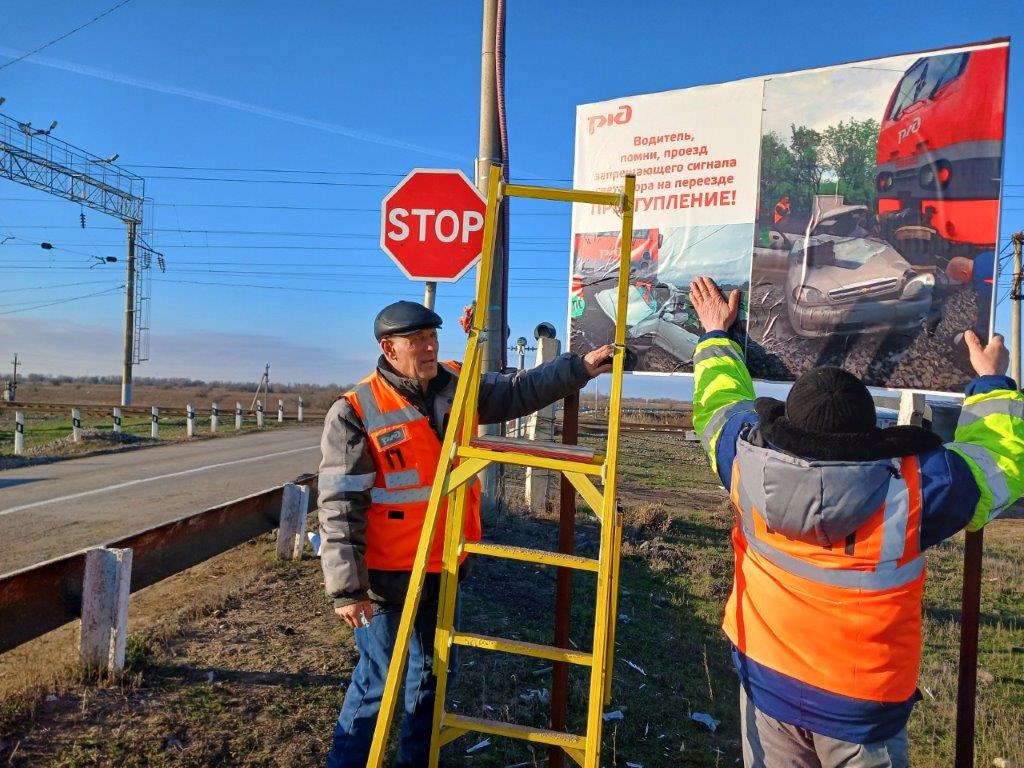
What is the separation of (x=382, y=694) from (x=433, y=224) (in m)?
2.95

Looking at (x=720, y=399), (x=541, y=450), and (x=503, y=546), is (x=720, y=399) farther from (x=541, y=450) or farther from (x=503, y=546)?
(x=503, y=546)

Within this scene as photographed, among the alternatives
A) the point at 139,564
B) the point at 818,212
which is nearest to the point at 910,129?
the point at 818,212

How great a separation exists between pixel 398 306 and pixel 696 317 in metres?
1.91

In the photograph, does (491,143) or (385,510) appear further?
(491,143)

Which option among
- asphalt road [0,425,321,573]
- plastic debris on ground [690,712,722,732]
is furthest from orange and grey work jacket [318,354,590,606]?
asphalt road [0,425,321,573]

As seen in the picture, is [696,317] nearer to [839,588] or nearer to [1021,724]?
[839,588]

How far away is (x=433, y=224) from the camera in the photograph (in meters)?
4.79

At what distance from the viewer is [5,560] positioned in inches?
284

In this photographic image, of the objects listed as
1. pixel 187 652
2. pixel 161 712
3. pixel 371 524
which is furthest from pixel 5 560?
pixel 371 524

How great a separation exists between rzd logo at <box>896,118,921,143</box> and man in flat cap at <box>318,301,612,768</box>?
6.51 ft

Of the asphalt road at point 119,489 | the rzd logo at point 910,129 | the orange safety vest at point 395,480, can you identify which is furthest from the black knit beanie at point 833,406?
the asphalt road at point 119,489

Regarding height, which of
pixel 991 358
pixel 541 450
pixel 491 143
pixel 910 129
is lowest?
pixel 541 450

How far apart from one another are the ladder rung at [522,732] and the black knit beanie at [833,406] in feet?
4.58

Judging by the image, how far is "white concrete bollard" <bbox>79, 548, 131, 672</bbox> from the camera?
3.74 meters
